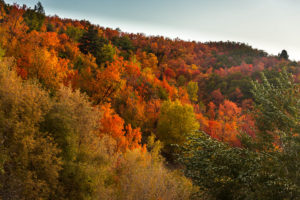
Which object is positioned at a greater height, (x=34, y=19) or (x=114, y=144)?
(x=34, y=19)

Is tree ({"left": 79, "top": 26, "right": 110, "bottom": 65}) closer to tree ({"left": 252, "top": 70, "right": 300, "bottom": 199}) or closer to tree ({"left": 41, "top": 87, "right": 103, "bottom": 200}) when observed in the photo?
tree ({"left": 41, "top": 87, "right": 103, "bottom": 200})

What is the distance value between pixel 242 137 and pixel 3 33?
4540 centimetres

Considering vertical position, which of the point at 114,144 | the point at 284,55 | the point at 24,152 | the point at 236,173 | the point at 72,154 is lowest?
the point at 114,144

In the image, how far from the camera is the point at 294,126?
9906 millimetres

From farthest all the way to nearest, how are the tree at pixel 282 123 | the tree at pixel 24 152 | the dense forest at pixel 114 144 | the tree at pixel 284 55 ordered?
the tree at pixel 284 55, the tree at pixel 24 152, the dense forest at pixel 114 144, the tree at pixel 282 123

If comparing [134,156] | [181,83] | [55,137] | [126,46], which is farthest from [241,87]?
[55,137]

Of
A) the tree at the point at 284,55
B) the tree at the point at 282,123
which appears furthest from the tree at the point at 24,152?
the tree at the point at 284,55

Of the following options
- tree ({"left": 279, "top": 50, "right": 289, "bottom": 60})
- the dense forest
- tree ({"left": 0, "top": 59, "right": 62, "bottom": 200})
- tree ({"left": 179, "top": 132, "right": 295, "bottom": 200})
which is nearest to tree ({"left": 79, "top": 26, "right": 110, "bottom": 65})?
the dense forest

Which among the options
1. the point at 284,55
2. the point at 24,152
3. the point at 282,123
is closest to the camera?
the point at 282,123

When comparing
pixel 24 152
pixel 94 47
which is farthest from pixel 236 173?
pixel 94 47

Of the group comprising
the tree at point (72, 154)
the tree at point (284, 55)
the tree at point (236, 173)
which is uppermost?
the tree at point (284, 55)

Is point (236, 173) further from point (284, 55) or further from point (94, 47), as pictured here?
point (284, 55)

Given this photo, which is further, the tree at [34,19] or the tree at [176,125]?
the tree at [34,19]

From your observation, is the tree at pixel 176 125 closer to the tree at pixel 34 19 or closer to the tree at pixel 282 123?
the tree at pixel 282 123
